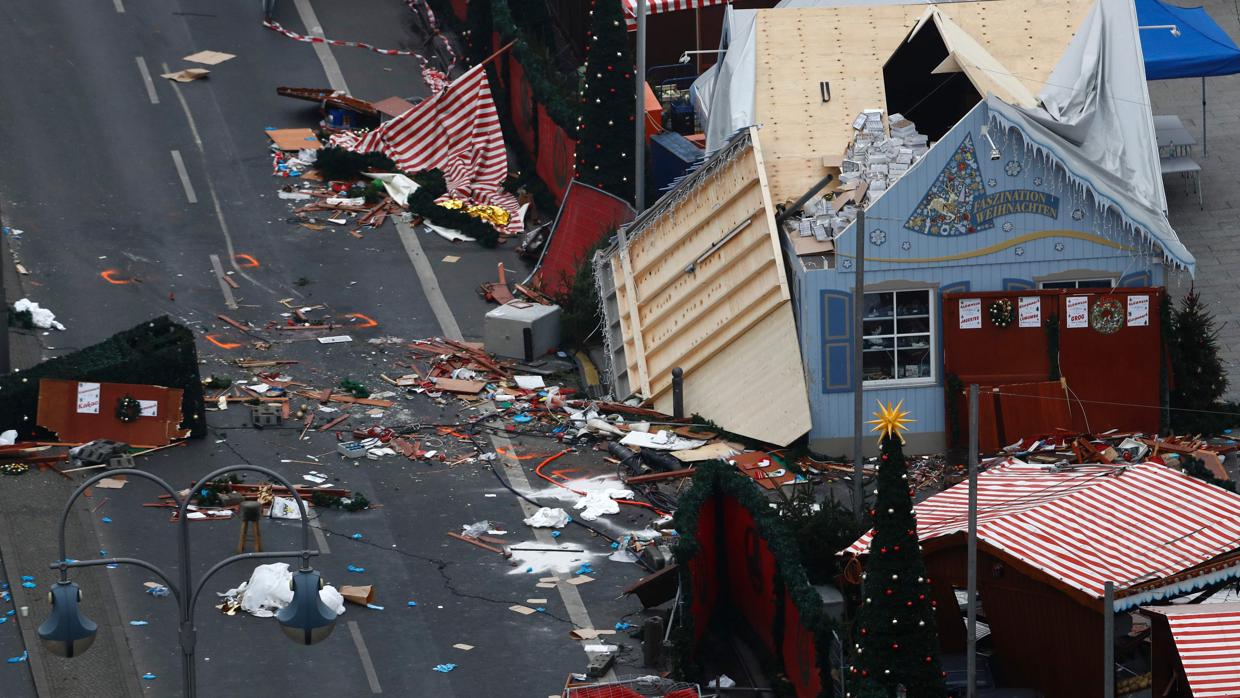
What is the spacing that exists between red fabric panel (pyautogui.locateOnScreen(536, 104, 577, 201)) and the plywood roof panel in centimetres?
562

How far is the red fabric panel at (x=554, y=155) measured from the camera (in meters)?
37.3

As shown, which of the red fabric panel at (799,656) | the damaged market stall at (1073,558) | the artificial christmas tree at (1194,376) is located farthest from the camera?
the artificial christmas tree at (1194,376)

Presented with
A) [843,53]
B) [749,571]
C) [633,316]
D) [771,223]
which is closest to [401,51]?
[843,53]

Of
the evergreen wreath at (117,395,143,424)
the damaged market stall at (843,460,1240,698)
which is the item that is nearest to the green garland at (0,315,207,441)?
the evergreen wreath at (117,395,143,424)

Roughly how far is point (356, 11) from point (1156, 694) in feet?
102

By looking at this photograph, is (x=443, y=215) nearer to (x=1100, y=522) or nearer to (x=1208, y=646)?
(x=1100, y=522)

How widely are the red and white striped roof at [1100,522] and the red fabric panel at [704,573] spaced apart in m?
1.79

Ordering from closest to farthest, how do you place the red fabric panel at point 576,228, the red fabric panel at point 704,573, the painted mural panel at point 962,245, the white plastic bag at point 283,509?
the red fabric panel at point 704,573
the white plastic bag at point 283,509
the painted mural panel at point 962,245
the red fabric panel at point 576,228

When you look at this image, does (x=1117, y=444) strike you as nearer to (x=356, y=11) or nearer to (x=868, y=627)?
(x=868, y=627)

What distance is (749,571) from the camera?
23438 mm

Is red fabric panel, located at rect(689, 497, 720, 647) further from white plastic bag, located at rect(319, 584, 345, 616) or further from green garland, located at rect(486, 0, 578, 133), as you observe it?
green garland, located at rect(486, 0, 578, 133)

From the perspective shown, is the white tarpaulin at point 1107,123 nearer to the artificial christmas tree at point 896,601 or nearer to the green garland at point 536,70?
the artificial christmas tree at point 896,601

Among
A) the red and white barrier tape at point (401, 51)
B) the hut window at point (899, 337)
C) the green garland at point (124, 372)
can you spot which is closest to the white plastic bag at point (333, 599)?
the green garland at point (124, 372)

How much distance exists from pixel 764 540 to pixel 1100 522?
368cm
